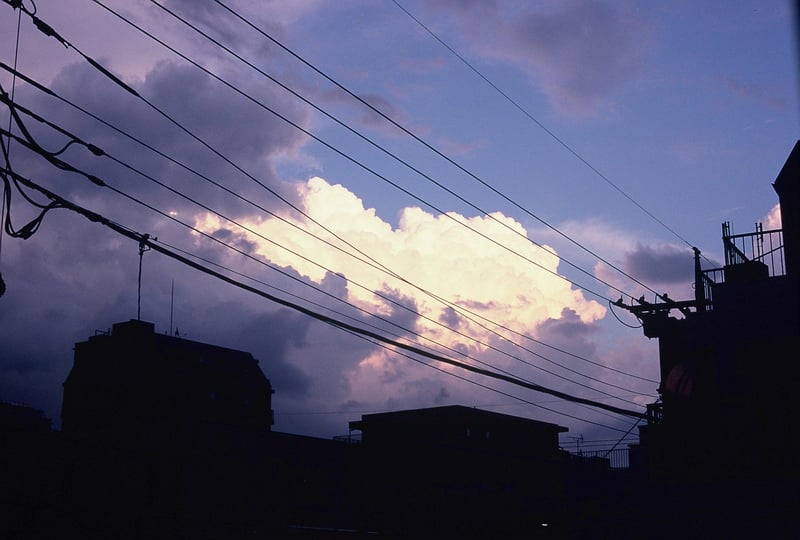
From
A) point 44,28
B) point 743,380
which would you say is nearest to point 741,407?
point 743,380

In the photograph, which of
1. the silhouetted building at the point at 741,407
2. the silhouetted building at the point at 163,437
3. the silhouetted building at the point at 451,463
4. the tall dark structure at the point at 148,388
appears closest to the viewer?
the silhouetted building at the point at 741,407

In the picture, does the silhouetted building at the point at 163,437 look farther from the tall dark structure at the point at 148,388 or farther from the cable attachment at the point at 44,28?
the cable attachment at the point at 44,28

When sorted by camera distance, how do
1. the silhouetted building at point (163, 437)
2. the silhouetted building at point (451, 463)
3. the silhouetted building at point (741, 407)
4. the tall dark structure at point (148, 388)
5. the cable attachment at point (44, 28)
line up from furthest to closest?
the tall dark structure at point (148, 388)
the silhouetted building at point (451, 463)
the silhouetted building at point (163, 437)
the silhouetted building at point (741, 407)
the cable attachment at point (44, 28)

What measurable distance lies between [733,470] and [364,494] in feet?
124

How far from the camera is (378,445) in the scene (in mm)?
62938

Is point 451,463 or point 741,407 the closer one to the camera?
point 741,407

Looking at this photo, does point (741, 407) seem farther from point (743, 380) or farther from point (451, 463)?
point (451, 463)

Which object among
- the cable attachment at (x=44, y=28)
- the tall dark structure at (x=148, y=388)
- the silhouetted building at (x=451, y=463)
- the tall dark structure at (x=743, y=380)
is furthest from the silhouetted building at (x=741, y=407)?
the tall dark structure at (x=148, y=388)

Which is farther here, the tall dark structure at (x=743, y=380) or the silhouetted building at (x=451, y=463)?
the silhouetted building at (x=451, y=463)

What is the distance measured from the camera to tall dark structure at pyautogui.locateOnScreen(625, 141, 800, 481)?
22734 mm

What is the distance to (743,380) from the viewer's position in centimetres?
2352

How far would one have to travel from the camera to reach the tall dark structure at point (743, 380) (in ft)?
74.6

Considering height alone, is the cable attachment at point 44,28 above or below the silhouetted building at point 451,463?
above

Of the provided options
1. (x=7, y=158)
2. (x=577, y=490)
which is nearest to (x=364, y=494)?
(x=577, y=490)
